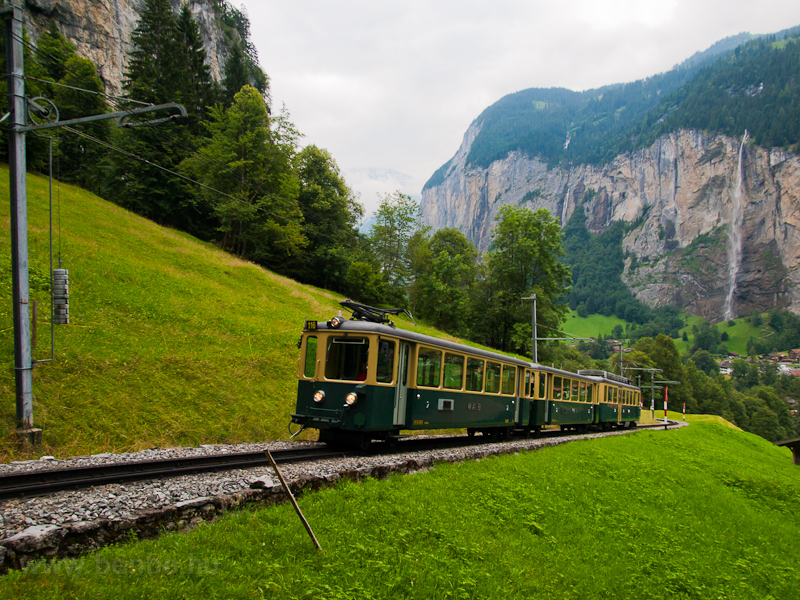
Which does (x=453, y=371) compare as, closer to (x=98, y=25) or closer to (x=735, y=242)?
(x=98, y=25)

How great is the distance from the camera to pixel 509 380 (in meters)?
15.9

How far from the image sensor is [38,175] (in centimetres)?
3281

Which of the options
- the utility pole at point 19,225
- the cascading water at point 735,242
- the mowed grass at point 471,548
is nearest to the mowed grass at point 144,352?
the utility pole at point 19,225

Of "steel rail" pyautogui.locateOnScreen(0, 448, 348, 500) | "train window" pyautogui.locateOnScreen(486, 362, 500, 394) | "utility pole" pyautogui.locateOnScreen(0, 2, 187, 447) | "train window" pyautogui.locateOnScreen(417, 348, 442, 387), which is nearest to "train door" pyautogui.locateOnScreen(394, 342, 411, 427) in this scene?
"train window" pyautogui.locateOnScreen(417, 348, 442, 387)

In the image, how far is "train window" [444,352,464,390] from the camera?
12.2 meters

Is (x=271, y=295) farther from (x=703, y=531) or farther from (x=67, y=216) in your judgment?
(x=703, y=531)

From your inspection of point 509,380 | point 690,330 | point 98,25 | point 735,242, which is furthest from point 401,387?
point 735,242

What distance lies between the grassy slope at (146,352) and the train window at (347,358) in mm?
3972

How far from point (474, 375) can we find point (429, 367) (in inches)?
97.6

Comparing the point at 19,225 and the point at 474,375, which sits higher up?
A: the point at 19,225

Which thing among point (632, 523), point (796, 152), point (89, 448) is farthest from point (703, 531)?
point (796, 152)

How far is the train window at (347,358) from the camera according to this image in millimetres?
10141

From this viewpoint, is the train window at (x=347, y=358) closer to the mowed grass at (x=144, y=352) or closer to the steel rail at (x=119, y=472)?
the steel rail at (x=119, y=472)

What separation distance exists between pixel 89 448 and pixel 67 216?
21191 millimetres
